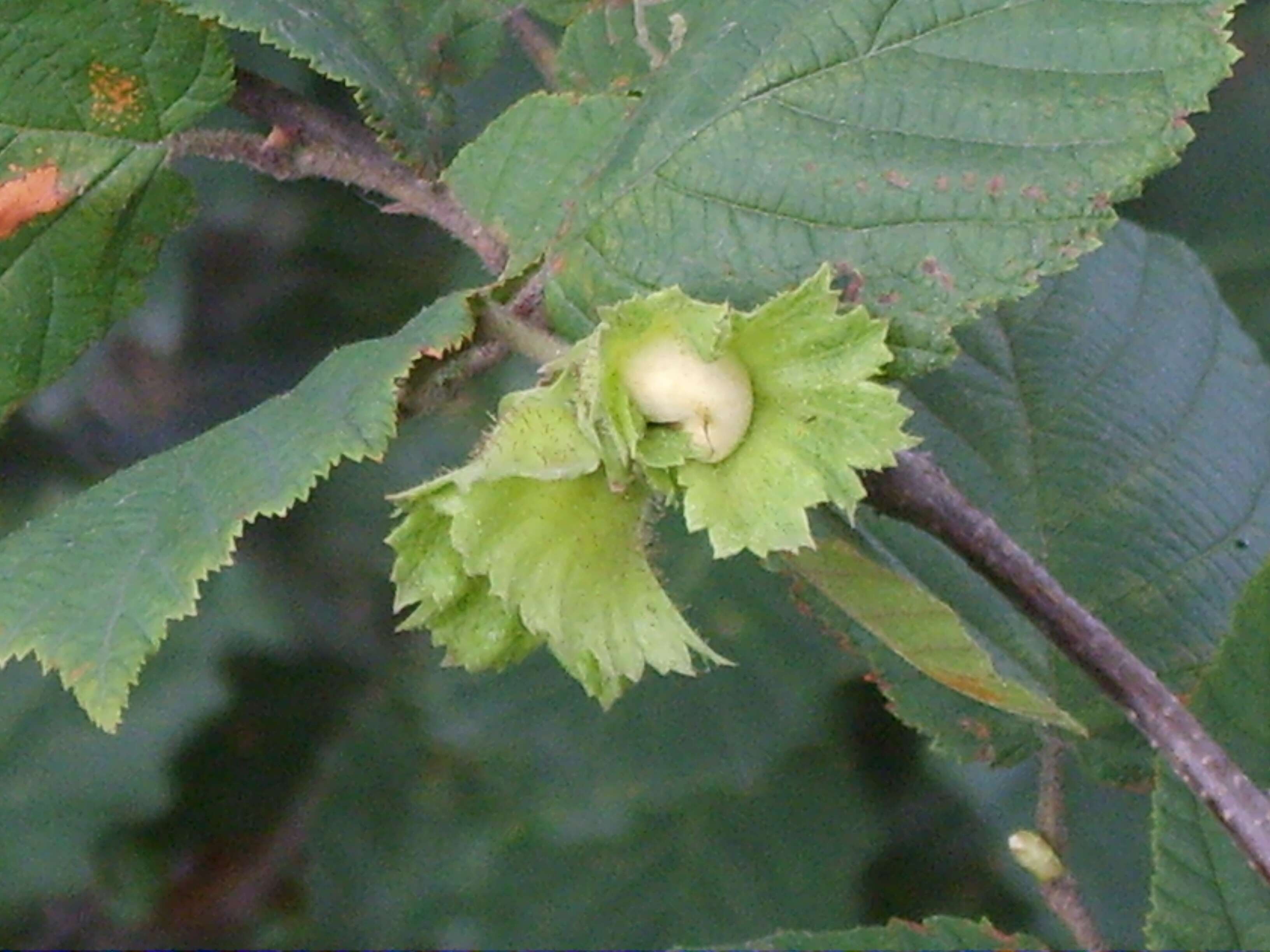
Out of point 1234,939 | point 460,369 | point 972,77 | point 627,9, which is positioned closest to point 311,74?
point 627,9

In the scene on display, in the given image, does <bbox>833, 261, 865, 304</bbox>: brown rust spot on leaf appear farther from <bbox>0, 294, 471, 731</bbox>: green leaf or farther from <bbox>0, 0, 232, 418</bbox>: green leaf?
<bbox>0, 0, 232, 418</bbox>: green leaf

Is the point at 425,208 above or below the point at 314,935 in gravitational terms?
above

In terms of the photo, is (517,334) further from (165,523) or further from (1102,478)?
(1102,478)

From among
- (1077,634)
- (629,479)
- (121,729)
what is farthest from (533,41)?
(121,729)

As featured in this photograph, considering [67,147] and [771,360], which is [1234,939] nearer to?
[771,360]

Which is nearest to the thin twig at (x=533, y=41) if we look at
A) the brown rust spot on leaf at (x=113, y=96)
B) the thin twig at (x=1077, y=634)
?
the brown rust spot on leaf at (x=113, y=96)

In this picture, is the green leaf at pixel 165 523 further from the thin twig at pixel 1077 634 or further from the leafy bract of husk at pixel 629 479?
the thin twig at pixel 1077 634

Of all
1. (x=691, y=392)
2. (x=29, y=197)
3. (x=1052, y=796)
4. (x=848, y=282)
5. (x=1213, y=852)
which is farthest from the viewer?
(x=1052, y=796)
